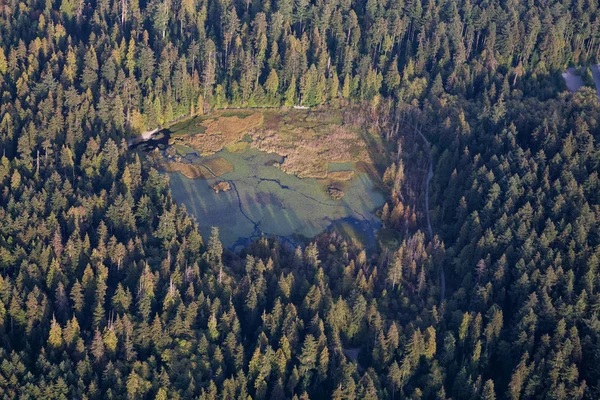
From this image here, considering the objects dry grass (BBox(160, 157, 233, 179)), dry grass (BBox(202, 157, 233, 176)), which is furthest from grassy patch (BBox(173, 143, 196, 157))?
dry grass (BBox(202, 157, 233, 176))

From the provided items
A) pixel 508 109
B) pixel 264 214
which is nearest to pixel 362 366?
pixel 264 214

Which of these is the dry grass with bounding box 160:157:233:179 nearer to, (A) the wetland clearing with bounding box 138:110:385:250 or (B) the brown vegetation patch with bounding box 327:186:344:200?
(A) the wetland clearing with bounding box 138:110:385:250

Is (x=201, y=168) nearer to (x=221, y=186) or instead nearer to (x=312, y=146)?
(x=221, y=186)

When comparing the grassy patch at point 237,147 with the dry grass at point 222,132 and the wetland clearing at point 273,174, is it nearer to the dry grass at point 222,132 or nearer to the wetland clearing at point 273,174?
the wetland clearing at point 273,174

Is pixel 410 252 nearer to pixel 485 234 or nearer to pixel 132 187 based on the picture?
pixel 485 234

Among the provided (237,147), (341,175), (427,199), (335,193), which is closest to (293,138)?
(237,147)
